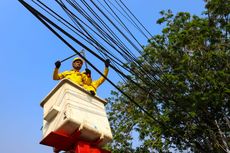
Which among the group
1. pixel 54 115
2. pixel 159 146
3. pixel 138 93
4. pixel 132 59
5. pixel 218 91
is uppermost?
pixel 138 93

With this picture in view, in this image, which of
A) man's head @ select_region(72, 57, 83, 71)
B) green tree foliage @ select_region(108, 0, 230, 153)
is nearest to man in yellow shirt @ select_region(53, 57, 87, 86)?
man's head @ select_region(72, 57, 83, 71)

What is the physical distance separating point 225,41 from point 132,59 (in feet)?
26.0

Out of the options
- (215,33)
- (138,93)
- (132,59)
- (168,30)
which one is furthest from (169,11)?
(132,59)

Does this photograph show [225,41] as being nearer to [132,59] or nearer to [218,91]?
[218,91]

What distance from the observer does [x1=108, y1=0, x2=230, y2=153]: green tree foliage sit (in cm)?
1323

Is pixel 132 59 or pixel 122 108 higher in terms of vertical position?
pixel 122 108

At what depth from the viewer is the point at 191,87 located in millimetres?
13805

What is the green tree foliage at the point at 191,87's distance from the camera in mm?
13234

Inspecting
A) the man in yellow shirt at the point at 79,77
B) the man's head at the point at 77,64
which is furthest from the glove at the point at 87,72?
the man's head at the point at 77,64

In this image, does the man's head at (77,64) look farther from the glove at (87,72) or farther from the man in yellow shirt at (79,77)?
the glove at (87,72)

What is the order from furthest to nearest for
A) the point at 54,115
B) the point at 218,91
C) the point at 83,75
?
the point at 218,91, the point at 83,75, the point at 54,115

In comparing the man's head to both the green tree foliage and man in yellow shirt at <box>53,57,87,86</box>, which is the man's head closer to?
man in yellow shirt at <box>53,57,87,86</box>

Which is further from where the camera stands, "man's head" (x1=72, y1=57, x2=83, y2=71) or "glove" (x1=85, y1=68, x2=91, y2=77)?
"man's head" (x1=72, y1=57, x2=83, y2=71)

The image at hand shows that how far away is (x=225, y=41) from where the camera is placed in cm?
1419
